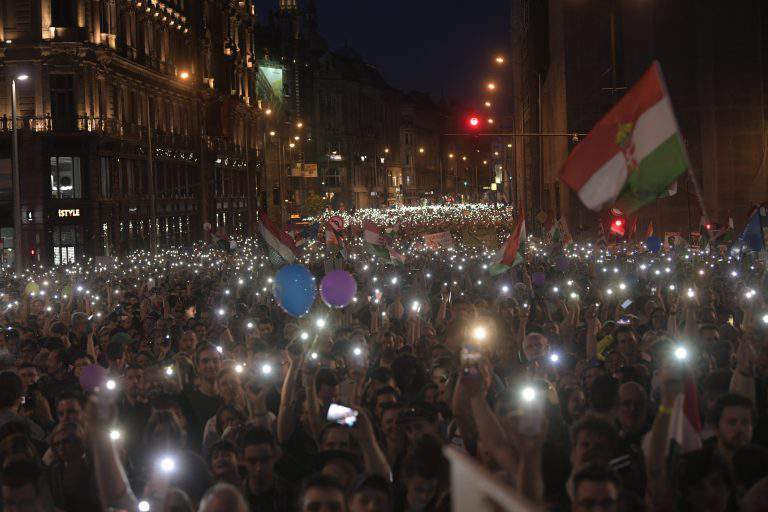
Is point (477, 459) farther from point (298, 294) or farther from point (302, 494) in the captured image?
point (298, 294)

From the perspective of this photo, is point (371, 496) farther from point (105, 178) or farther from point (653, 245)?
point (105, 178)

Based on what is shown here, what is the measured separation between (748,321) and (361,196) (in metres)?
117

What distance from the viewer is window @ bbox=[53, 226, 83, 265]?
44062mm

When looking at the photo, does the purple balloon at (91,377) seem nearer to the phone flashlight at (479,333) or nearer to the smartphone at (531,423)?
the phone flashlight at (479,333)

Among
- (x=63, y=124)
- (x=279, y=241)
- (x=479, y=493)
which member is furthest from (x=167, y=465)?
(x=63, y=124)

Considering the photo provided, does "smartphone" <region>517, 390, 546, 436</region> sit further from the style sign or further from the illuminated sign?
the illuminated sign

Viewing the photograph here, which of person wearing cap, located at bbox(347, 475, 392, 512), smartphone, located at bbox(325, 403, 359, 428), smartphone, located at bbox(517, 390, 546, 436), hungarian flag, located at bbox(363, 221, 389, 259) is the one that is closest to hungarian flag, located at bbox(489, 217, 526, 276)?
hungarian flag, located at bbox(363, 221, 389, 259)

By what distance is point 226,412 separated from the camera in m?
7.87

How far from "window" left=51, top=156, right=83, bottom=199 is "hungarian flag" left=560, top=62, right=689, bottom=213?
40.1m

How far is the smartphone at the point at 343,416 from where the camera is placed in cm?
653

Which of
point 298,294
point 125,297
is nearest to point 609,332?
point 298,294

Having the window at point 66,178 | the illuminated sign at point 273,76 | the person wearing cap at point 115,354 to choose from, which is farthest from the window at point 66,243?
the illuminated sign at point 273,76

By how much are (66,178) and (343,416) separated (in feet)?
135

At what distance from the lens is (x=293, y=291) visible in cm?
1177
